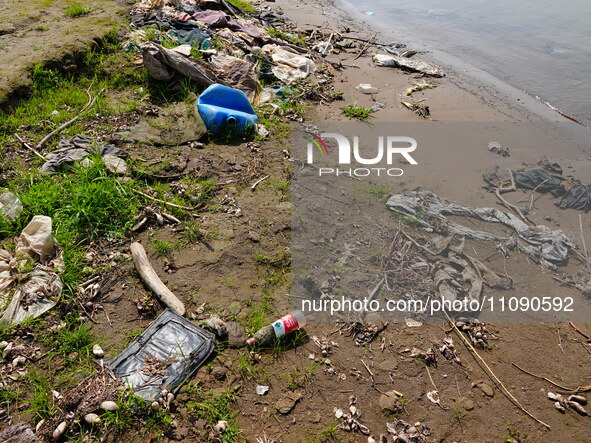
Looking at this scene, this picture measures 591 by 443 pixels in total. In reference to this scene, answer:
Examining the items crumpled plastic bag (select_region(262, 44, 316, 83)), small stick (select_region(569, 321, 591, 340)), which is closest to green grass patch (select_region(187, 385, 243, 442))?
small stick (select_region(569, 321, 591, 340))

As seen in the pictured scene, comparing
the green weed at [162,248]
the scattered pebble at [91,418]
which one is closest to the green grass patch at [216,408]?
the scattered pebble at [91,418]

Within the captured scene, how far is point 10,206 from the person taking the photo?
3498mm

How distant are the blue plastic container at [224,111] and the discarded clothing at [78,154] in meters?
1.15

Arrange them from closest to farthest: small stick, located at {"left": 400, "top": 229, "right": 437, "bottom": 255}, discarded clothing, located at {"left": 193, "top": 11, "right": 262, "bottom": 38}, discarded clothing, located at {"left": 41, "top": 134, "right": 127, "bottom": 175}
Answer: small stick, located at {"left": 400, "top": 229, "right": 437, "bottom": 255}
discarded clothing, located at {"left": 41, "top": 134, "right": 127, "bottom": 175}
discarded clothing, located at {"left": 193, "top": 11, "right": 262, "bottom": 38}

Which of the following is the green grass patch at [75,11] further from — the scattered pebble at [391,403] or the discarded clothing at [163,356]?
the scattered pebble at [391,403]

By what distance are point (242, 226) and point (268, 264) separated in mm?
531

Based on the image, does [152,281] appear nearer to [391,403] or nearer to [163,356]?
[163,356]

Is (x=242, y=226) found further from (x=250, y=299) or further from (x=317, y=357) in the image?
(x=317, y=357)

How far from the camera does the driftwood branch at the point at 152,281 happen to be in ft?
9.89

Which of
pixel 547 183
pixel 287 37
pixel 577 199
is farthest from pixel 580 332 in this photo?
pixel 287 37

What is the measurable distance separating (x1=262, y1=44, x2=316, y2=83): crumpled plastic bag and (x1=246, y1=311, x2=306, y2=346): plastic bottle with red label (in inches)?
186

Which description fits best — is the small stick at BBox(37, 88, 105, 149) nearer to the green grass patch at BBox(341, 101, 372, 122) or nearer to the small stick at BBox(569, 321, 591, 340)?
the green grass patch at BBox(341, 101, 372, 122)

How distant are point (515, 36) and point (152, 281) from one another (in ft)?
34.3

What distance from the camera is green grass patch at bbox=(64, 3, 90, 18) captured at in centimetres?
677
